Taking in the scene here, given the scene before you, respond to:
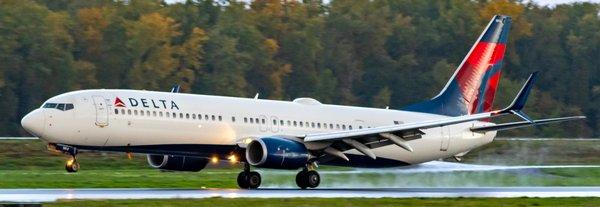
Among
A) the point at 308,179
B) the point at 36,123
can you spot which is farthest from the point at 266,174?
the point at 36,123

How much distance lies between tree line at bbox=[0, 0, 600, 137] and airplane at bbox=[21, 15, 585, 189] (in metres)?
43.7

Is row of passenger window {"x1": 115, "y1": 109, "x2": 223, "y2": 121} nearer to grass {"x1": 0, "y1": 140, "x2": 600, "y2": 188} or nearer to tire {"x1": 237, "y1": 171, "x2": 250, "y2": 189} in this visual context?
tire {"x1": 237, "y1": 171, "x2": 250, "y2": 189}

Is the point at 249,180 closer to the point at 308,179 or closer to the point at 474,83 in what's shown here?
the point at 308,179

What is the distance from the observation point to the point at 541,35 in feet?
407

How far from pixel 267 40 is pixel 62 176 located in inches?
2360

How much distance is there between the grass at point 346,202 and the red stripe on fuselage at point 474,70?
14275mm

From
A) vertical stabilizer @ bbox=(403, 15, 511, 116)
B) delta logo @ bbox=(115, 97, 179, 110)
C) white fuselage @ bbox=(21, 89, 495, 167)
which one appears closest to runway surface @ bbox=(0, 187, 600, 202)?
white fuselage @ bbox=(21, 89, 495, 167)

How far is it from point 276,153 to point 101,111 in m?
5.48

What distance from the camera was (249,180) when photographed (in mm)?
50844

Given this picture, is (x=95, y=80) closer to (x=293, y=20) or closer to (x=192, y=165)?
(x=293, y=20)

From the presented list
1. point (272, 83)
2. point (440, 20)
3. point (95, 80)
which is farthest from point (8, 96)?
point (440, 20)

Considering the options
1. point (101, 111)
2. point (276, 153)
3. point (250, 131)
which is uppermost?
point (101, 111)

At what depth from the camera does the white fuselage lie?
4806 cm

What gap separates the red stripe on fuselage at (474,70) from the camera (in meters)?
58.0
